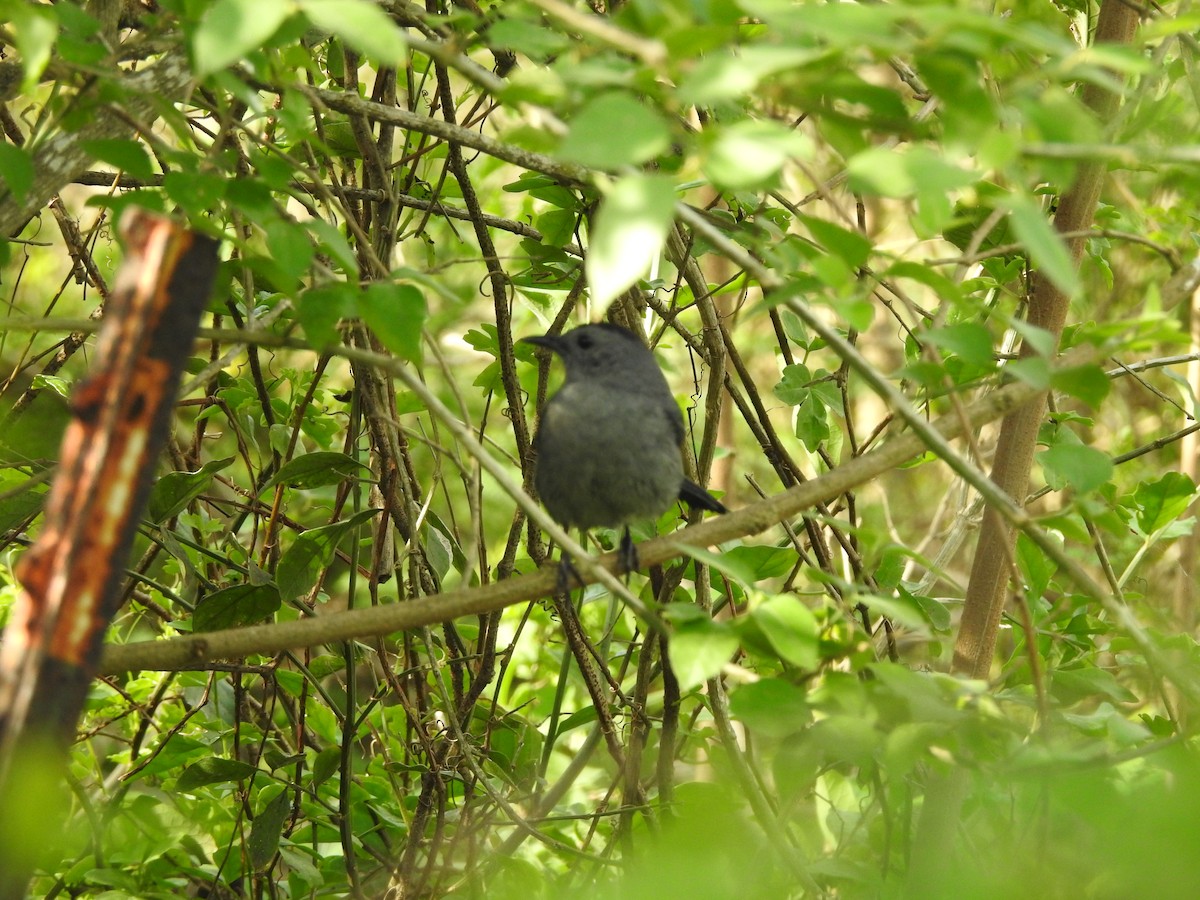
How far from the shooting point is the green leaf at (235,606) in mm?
2781

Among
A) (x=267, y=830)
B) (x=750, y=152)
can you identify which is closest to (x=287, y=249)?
(x=750, y=152)

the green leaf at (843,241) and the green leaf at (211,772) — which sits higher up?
the green leaf at (843,241)

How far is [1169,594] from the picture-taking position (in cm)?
642

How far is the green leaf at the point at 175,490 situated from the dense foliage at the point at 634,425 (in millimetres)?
12

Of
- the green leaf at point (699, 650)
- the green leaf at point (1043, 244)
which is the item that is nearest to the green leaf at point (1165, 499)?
the green leaf at point (699, 650)

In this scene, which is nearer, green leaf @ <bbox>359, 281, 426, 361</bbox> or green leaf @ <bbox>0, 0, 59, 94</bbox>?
green leaf @ <bbox>0, 0, 59, 94</bbox>

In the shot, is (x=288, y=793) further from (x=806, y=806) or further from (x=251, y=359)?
(x=806, y=806)

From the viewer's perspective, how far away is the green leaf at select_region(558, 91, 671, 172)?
1.16 metres

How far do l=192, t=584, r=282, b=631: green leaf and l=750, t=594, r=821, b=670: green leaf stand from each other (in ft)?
5.04

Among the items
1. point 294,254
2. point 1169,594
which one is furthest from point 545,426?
point 1169,594

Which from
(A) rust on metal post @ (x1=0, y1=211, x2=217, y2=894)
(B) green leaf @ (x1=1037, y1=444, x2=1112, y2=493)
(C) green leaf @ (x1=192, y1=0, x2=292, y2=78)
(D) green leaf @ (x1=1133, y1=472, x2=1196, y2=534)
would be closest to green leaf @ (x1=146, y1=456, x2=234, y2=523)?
(A) rust on metal post @ (x1=0, y1=211, x2=217, y2=894)

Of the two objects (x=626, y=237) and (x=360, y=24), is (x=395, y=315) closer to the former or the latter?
(x=360, y=24)

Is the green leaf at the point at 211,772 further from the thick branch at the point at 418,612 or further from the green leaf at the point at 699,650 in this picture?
the green leaf at the point at 699,650

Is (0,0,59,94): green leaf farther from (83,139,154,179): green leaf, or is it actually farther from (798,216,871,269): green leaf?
(798,216,871,269): green leaf
